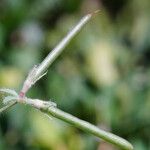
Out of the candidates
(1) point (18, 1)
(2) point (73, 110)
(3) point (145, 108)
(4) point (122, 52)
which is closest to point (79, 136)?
(2) point (73, 110)

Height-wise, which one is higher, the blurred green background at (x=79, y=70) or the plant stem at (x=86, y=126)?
the blurred green background at (x=79, y=70)

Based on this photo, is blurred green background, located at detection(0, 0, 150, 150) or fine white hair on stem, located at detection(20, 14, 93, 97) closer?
fine white hair on stem, located at detection(20, 14, 93, 97)

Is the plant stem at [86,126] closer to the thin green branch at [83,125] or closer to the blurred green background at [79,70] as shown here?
the thin green branch at [83,125]

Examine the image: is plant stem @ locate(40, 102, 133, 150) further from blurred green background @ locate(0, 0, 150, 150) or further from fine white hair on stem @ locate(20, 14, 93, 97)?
blurred green background @ locate(0, 0, 150, 150)

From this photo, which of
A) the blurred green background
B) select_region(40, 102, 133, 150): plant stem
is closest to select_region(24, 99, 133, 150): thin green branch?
select_region(40, 102, 133, 150): plant stem

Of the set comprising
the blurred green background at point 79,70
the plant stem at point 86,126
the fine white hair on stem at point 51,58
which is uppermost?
the blurred green background at point 79,70

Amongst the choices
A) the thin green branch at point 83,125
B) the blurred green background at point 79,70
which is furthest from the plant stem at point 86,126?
the blurred green background at point 79,70

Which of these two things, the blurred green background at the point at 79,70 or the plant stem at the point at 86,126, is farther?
the blurred green background at the point at 79,70

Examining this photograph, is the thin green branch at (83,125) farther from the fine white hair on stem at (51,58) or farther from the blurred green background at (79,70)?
the blurred green background at (79,70)
